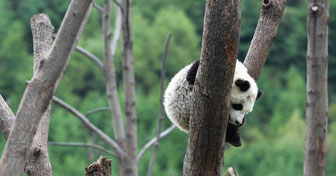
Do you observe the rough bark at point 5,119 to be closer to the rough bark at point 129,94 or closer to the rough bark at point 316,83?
the rough bark at point 316,83

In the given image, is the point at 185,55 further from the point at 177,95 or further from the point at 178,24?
the point at 177,95

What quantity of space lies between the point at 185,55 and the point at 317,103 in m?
41.9

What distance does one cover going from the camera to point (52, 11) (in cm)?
3209

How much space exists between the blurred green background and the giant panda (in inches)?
1164

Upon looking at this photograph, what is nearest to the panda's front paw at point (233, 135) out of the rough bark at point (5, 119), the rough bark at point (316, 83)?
the rough bark at point (316, 83)

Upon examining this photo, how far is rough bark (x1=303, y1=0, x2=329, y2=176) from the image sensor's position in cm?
447

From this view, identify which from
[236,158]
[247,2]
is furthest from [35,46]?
[247,2]

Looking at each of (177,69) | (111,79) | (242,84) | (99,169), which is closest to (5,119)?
(99,169)

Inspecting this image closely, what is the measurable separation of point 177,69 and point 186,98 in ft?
125

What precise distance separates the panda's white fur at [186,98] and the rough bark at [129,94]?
7.86 ft

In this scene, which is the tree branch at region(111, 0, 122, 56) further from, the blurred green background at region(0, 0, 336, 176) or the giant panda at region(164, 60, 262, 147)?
the blurred green background at region(0, 0, 336, 176)

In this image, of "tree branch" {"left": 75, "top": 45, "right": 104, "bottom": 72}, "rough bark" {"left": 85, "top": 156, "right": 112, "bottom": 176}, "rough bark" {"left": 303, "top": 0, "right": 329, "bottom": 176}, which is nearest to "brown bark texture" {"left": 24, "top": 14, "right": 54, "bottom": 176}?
"rough bark" {"left": 85, "top": 156, "right": 112, "bottom": 176}

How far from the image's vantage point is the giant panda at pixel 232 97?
4977mm

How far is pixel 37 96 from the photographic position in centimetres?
330
